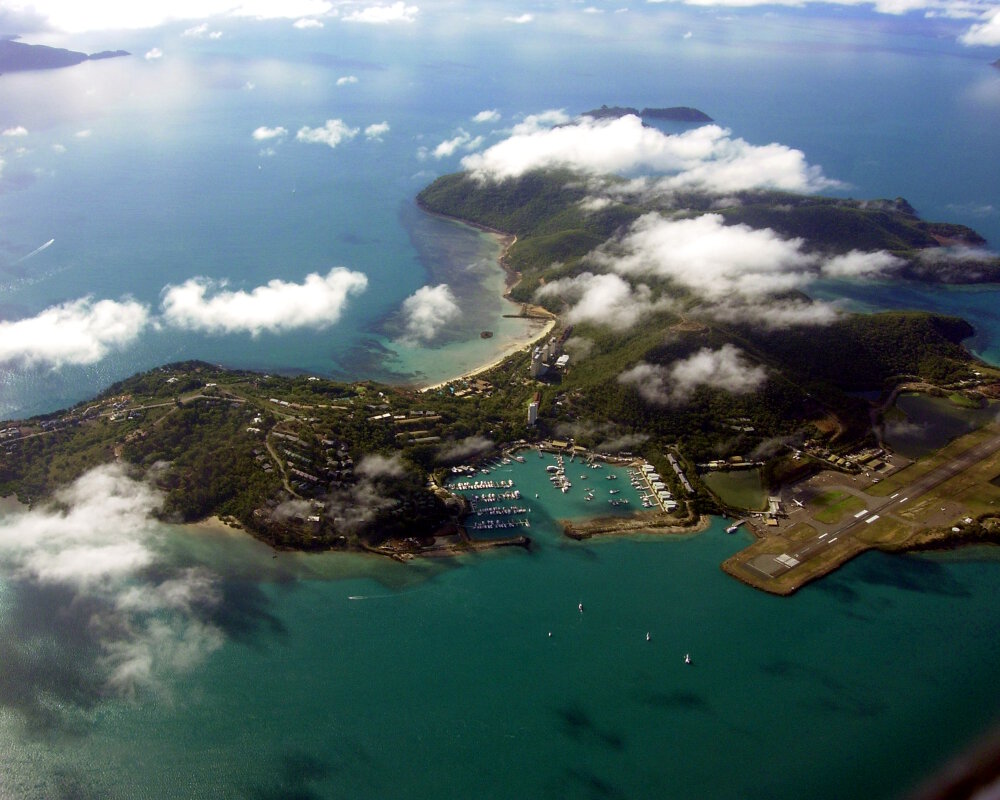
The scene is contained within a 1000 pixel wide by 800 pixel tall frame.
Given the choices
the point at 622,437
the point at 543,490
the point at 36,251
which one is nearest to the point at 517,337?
the point at 622,437

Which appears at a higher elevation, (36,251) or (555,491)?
(36,251)

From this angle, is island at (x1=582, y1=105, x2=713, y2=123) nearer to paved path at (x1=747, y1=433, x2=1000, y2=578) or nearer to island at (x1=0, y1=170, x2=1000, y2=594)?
island at (x1=0, y1=170, x2=1000, y2=594)

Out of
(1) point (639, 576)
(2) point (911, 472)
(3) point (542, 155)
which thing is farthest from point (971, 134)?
(1) point (639, 576)

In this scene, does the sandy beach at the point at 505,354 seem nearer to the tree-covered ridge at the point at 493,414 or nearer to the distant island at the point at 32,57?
the tree-covered ridge at the point at 493,414

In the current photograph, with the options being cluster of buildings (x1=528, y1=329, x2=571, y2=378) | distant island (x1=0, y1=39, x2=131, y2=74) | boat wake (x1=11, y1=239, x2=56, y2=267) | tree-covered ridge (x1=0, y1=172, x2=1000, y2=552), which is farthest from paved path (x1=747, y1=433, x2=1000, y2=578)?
distant island (x1=0, y1=39, x2=131, y2=74)

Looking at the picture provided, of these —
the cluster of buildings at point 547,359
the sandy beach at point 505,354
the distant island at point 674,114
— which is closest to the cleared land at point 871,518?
the cluster of buildings at point 547,359

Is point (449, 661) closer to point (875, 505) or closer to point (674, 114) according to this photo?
point (875, 505)
